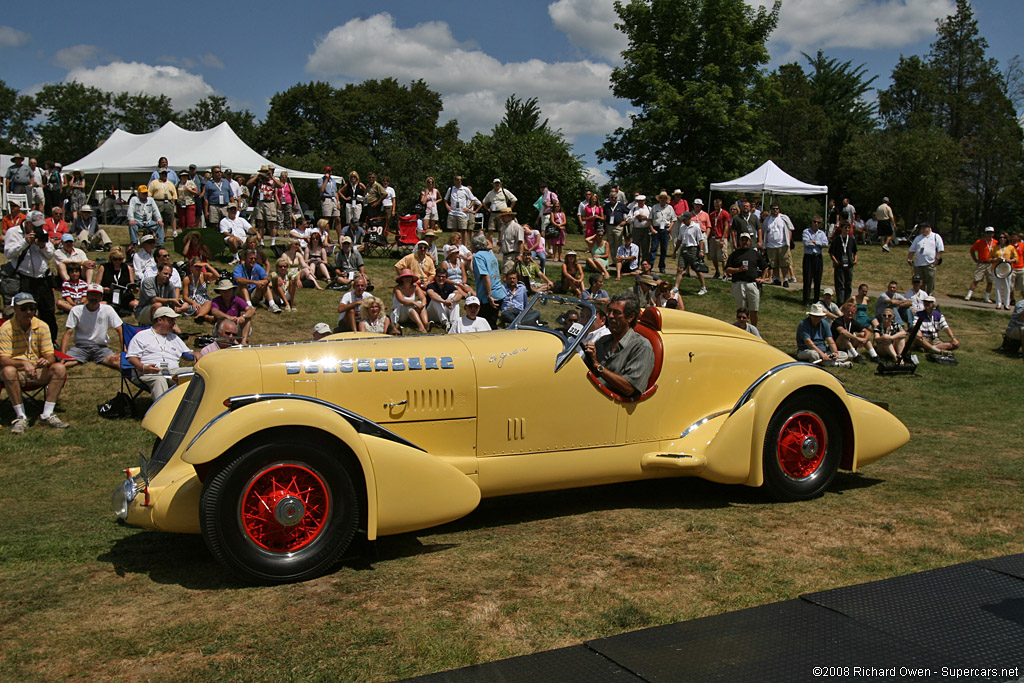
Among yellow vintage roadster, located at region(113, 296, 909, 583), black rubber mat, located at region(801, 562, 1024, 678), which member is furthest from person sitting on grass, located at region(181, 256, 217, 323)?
black rubber mat, located at region(801, 562, 1024, 678)

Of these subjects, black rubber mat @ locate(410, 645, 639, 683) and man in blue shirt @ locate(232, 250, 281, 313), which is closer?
black rubber mat @ locate(410, 645, 639, 683)

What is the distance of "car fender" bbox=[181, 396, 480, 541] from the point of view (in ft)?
15.9

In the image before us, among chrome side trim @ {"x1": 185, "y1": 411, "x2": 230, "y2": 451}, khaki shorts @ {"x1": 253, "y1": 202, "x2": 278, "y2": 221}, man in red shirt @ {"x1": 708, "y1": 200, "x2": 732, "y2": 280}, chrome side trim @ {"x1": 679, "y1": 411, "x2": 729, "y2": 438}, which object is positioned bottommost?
chrome side trim @ {"x1": 679, "y1": 411, "x2": 729, "y2": 438}

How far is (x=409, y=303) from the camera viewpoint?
44.2ft

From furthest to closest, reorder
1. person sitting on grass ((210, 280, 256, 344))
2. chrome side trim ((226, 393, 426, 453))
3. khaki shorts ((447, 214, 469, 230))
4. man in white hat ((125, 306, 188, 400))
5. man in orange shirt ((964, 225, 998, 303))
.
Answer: man in orange shirt ((964, 225, 998, 303)), khaki shorts ((447, 214, 469, 230)), person sitting on grass ((210, 280, 256, 344)), man in white hat ((125, 306, 188, 400)), chrome side trim ((226, 393, 426, 453))

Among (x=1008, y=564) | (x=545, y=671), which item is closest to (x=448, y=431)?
(x=545, y=671)

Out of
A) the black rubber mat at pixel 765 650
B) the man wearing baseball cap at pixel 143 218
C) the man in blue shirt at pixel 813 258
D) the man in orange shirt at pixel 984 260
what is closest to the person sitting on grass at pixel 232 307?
the man wearing baseball cap at pixel 143 218

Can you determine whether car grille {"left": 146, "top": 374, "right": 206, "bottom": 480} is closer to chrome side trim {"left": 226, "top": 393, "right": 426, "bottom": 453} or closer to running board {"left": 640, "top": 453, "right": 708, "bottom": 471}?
A: chrome side trim {"left": 226, "top": 393, "right": 426, "bottom": 453}

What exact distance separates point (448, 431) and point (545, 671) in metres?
2.27

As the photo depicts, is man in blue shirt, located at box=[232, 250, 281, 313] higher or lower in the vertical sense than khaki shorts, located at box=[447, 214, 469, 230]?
lower

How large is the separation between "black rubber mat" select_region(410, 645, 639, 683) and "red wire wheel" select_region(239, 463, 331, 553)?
1.66 m

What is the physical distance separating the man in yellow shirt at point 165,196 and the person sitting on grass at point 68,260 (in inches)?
195

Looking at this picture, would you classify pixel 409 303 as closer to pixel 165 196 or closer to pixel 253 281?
pixel 253 281

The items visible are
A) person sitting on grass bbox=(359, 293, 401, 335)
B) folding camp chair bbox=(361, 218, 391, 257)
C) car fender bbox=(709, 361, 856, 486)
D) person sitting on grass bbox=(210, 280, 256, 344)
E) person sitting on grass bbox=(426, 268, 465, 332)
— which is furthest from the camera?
folding camp chair bbox=(361, 218, 391, 257)
